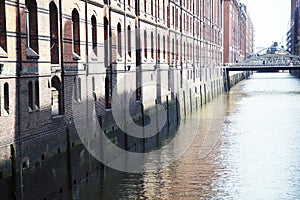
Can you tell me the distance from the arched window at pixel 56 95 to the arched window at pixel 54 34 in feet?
1.71

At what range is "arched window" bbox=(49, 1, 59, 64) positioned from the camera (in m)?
14.1

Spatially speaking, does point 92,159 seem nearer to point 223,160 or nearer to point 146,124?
point 223,160

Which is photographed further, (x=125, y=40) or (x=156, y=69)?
(x=156, y=69)

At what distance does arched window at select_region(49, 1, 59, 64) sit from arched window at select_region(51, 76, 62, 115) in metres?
0.52

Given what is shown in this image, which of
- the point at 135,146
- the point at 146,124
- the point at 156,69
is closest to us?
the point at 135,146

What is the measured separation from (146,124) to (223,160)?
534 centimetres

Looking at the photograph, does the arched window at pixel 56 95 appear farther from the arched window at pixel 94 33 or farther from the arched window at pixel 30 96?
the arched window at pixel 94 33

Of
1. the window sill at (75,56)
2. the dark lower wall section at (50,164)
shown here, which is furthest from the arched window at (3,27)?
the window sill at (75,56)

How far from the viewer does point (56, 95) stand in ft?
46.9

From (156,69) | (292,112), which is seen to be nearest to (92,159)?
(156,69)

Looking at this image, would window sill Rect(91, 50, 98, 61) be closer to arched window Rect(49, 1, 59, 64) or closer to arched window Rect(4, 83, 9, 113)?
arched window Rect(49, 1, 59, 64)

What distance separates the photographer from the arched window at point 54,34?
46.1ft

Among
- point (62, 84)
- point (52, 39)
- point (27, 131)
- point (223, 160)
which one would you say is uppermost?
point (52, 39)

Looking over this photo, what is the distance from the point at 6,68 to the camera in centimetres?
1128
